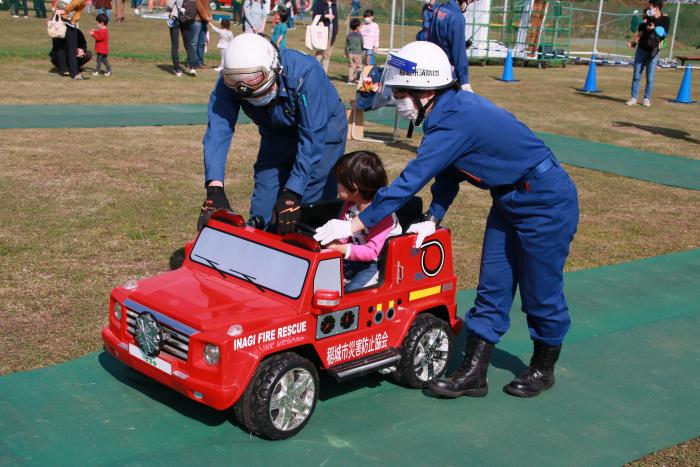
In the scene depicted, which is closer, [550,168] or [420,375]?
[550,168]

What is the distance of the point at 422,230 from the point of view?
16.7ft

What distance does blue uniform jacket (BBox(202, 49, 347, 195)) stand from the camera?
549cm

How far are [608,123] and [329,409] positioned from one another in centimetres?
1406

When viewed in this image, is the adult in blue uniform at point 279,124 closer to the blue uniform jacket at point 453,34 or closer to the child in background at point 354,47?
the blue uniform jacket at point 453,34

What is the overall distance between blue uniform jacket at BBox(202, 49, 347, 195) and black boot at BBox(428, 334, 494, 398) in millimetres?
1449

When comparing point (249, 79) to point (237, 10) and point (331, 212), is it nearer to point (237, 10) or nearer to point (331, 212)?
point (331, 212)

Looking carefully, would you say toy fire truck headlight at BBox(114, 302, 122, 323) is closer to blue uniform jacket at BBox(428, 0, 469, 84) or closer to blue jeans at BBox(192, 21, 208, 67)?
blue uniform jacket at BBox(428, 0, 469, 84)

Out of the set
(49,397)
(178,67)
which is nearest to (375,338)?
(49,397)

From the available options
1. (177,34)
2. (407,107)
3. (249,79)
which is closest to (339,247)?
(407,107)

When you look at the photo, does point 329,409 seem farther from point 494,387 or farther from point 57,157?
point 57,157

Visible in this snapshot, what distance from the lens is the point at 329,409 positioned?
496 cm

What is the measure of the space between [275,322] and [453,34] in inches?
275

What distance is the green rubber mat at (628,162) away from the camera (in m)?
12.5

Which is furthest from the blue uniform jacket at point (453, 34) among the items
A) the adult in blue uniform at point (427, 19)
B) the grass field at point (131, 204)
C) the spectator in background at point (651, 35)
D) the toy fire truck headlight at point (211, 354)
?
the spectator in background at point (651, 35)
